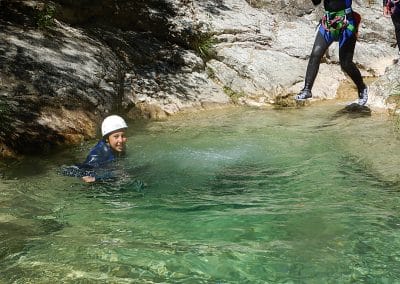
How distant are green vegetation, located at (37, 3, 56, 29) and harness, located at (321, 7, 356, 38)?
491cm

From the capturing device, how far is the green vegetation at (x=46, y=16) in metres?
8.80

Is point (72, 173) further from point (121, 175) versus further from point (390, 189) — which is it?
point (390, 189)

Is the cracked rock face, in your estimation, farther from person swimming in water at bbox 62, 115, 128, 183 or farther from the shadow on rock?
person swimming in water at bbox 62, 115, 128, 183

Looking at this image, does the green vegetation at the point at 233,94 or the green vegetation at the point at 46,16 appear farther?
the green vegetation at the point at 233,94

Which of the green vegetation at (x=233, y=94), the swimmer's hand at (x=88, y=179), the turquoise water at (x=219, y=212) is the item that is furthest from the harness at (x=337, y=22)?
the swimmer's hand at (x=88, y=179)

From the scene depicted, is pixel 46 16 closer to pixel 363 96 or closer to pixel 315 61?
pixel 315 61

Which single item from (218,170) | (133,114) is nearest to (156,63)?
(133,114)

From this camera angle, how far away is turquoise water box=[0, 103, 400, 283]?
3332mm

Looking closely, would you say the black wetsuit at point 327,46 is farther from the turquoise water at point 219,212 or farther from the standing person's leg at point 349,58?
the turquoise water at point 219,212

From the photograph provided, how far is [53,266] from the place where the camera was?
3.35 meters

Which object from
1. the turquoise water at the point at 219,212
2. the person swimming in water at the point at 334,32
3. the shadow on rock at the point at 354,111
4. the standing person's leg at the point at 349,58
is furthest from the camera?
the shadow on rock at the point at 354,111

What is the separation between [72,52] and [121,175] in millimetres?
3593

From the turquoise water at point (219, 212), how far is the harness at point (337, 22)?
1.48m

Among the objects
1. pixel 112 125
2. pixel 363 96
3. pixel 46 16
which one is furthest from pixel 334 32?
pixel 46 16
